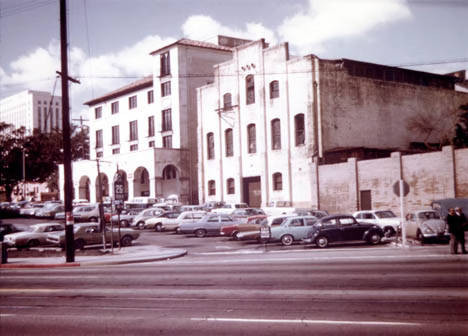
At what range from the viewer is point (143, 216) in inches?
1407

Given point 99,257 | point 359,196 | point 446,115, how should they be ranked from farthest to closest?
point 446,115
point 359,196
point 99,257

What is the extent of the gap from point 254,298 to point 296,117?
32.6 m

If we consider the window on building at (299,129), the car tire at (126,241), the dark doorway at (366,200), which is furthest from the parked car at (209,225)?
the window on building at (299,129)

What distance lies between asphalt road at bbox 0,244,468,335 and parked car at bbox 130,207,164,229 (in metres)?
17.9

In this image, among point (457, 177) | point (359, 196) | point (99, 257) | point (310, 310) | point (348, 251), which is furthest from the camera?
point (359, 196)

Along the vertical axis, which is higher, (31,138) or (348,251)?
(31,138)

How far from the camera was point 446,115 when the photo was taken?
47.8m

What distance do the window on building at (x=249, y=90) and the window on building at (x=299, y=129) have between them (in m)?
5.72

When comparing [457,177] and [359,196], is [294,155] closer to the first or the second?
[359,196]

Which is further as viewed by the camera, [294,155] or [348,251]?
[294,155]

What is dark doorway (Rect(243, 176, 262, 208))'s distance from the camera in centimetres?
4522

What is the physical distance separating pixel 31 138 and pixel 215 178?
38.7m

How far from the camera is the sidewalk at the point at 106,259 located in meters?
20.6

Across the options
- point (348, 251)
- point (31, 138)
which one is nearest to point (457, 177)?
point (348, 251)
